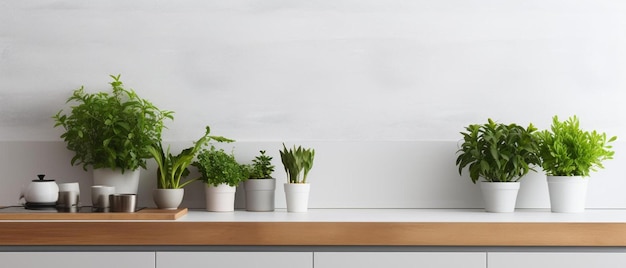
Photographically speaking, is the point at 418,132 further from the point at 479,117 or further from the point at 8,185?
the point at 8,185

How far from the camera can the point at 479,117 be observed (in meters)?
3.04

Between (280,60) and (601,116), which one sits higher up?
(280,60)

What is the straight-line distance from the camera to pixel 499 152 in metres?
2.78

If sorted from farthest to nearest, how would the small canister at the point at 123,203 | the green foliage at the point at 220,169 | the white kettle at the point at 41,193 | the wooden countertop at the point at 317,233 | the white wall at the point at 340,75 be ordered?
the white wall at the point at 340,75
the green foliage at the point at 220,169
the white kettle at the point at 41,193
the small canister at the point at 123,203
the wooden countertop at the point at 317,233

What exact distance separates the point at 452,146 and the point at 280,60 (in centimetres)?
77

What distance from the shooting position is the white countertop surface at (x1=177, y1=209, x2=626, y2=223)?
2.42 m

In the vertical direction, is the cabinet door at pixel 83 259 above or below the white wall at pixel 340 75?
below

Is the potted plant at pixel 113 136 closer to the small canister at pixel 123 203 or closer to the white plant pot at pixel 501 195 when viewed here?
the small canister at pixel 123 203

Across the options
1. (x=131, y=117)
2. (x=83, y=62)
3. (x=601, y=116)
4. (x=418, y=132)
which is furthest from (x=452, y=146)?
(x=83, y=62)

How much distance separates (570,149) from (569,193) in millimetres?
161

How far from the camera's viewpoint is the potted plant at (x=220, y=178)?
278 centimetres

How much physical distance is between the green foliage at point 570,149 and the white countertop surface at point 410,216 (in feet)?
0.55

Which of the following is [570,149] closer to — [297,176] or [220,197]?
[297,176]

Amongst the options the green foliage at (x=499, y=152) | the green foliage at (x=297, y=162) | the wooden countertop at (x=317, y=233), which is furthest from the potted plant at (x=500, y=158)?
the green foliage at (x=297, y=162)
